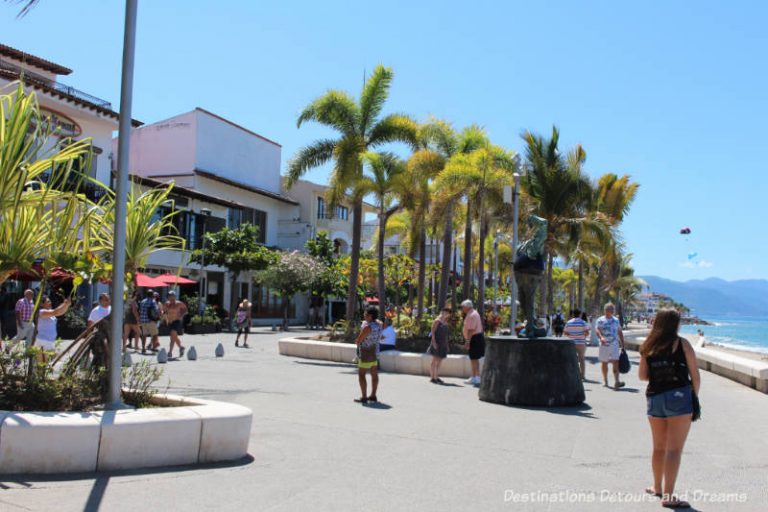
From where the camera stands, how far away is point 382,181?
21.1m

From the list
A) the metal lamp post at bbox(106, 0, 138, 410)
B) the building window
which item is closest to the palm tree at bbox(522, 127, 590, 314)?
the metal lamp post at bbox(106, 0, 138, 410)

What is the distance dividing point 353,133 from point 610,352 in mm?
10804

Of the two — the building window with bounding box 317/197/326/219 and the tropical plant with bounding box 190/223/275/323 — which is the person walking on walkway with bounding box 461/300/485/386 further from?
the building window with bounding box 317/197/326/219

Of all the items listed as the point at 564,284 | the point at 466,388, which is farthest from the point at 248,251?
the point at 564,284

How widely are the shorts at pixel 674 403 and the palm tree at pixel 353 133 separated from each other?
1520cm

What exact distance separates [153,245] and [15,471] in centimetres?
323

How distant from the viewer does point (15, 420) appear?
579cm

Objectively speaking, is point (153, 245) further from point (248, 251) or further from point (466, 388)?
point (248, 251)

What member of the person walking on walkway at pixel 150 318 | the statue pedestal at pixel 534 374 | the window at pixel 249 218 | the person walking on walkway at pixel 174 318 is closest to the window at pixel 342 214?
the window at pixel 249 218

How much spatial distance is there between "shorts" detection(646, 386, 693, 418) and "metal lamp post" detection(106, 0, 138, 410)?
4.84m

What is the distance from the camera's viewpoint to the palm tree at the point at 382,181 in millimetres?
20703

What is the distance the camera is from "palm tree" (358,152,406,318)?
20703 millimetres

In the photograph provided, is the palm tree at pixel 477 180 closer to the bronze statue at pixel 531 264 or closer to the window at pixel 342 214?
the bronze statue at pixel 531 264

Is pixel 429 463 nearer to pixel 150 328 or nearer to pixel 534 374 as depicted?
pixel 534 374
